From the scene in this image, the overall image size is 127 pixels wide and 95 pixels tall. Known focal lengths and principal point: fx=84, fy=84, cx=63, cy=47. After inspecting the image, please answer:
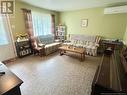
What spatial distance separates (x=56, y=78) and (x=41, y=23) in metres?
3.55

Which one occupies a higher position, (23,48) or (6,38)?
(6,38)

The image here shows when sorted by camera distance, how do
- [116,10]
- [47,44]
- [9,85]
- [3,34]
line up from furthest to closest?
[47,44], [116,10], [3,34], [9,85]

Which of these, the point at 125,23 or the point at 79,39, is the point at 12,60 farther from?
the point at 125,23

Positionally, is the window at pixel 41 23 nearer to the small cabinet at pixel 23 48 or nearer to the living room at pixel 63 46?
the living room at pixel 63 46

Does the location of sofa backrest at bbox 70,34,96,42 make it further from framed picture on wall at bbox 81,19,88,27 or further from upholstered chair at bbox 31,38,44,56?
upholstered chair at bbox 31,38,44,56

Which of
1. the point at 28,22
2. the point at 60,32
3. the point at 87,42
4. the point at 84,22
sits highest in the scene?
the point at 84,22

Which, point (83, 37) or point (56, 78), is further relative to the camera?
point (83, 37)

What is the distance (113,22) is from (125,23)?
0.48m

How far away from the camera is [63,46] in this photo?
4.39 metres

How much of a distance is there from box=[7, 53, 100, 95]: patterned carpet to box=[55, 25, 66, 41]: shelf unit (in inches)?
111

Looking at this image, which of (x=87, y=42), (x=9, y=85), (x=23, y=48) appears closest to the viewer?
(x=9, y=85)

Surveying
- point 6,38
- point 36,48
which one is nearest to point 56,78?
point 36,48

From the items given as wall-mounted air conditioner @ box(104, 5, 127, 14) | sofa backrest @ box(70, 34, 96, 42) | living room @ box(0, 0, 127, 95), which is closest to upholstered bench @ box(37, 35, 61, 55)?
living room @ box(0, 0, 127, 95)

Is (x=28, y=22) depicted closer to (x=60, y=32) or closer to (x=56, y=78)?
(x=60, y=32)
